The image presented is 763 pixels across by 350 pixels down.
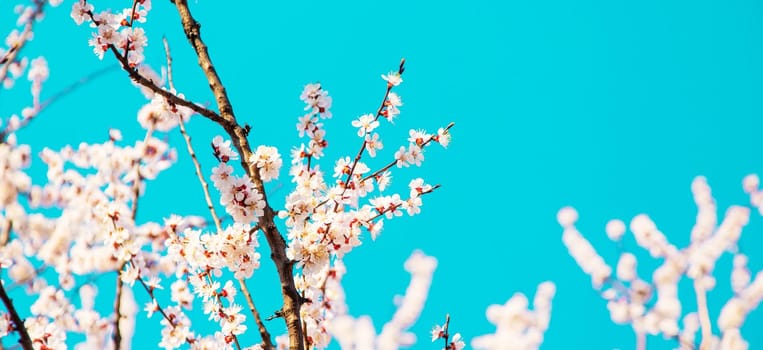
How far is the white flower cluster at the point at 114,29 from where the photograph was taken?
328cm

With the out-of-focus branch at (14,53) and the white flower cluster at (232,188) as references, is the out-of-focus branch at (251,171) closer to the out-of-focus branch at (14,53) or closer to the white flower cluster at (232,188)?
the white flower cluster at (232,188)

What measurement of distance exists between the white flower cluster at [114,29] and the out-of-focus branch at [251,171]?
320 millimetres

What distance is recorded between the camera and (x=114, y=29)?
3.36 m

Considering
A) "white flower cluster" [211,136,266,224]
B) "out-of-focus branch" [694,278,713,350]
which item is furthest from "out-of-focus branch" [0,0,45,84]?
"out-of-focus branch" [694,278,713,350]

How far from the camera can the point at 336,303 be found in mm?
5305

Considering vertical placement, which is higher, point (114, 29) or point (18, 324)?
point (114, 29)

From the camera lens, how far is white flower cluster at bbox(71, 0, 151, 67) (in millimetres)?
3283

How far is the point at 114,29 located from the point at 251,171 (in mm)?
1034

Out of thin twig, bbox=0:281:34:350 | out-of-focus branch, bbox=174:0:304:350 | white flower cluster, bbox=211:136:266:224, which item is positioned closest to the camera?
thin twig, bbox=0:281:34:350

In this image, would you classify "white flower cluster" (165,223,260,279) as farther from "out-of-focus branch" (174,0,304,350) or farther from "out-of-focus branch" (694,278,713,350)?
"out-of-focus branch" (694,278,713,350)

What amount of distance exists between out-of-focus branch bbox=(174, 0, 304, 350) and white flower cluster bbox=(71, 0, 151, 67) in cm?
32

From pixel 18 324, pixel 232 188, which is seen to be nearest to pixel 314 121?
pixel 232 188

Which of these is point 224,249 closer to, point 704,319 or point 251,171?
point 251,171

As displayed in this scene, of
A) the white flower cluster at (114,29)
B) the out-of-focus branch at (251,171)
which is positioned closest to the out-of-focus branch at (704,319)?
the out-of-focus branch at (251,171)
